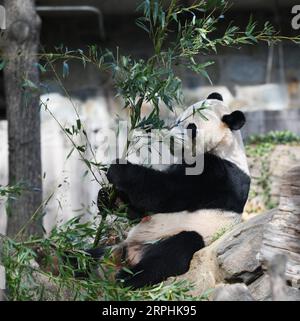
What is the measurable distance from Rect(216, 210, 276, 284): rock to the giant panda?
0.86 ft

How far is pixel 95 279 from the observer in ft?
13.4

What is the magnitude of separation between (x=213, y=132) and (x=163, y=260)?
0.98 m

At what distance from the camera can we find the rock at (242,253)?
4.27 meters

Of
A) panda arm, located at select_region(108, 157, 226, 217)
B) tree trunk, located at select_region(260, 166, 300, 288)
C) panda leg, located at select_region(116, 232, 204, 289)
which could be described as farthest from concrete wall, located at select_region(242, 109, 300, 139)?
tree trunk, located at select_region(260, 166, 300, 288)

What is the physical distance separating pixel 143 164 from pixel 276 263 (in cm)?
231

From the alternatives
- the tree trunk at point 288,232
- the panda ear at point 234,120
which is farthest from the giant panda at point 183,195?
the tree trunk at point 288,232

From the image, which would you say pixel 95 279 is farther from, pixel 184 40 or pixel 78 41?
pixel 78 41

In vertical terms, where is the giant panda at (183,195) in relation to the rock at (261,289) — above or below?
above

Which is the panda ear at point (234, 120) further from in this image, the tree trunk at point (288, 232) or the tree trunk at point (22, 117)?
the tree trunk at point (22, 117)

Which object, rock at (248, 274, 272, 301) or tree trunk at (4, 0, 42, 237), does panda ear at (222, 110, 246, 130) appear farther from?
tree trunk at (4, 0, 42, 237)

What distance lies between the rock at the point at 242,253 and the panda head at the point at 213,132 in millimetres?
592

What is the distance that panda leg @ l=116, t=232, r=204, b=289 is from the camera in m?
4.39
